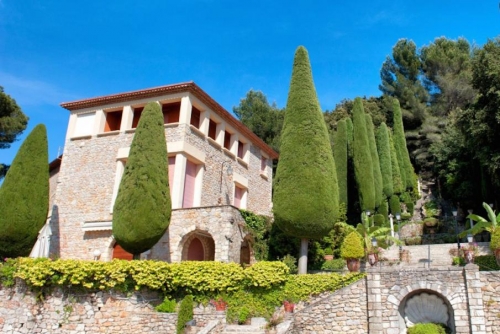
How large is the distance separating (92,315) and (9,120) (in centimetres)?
1683

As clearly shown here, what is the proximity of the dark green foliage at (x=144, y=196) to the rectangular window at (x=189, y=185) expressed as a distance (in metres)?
2.75

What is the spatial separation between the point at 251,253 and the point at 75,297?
7.91 meters

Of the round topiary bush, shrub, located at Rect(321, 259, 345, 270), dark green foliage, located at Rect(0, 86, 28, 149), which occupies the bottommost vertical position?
shrub, located at Rect(321, 259, 345, 270)

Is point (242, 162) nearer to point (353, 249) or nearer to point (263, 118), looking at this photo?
point (353, 249)

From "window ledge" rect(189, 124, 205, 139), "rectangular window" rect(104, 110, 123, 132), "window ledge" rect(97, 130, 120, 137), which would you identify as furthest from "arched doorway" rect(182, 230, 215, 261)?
"rectangular window" rect(104, 110, 123, 132)

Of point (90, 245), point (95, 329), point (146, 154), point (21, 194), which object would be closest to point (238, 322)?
point (95, 329)

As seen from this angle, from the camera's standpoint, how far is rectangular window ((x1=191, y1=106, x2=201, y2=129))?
19803 millimetres

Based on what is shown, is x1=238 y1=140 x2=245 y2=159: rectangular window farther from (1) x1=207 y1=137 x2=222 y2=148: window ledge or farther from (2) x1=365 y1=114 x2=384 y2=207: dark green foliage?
(2) x1=365 y1=114 x2=384 y2=207: dark green foliage

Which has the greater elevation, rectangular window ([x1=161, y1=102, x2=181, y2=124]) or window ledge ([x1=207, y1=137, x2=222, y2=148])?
rectangular window ([x1=161, y1=102, x2=181, y2=124])

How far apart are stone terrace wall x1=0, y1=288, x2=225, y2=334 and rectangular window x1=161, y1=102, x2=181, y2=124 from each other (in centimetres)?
969

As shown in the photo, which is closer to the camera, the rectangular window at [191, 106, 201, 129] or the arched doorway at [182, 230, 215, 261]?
the arched doorway at [182, 230, 215, 261]

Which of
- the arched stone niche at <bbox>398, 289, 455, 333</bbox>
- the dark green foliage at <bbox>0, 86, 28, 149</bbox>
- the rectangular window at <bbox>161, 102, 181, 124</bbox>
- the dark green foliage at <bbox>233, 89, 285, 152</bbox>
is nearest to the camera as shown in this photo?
the arched stone niche at <bbox>398, 289, 455, 333</bbox>

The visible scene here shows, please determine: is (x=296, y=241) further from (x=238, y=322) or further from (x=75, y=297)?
(x=75, y=297)

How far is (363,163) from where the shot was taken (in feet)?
92.4
